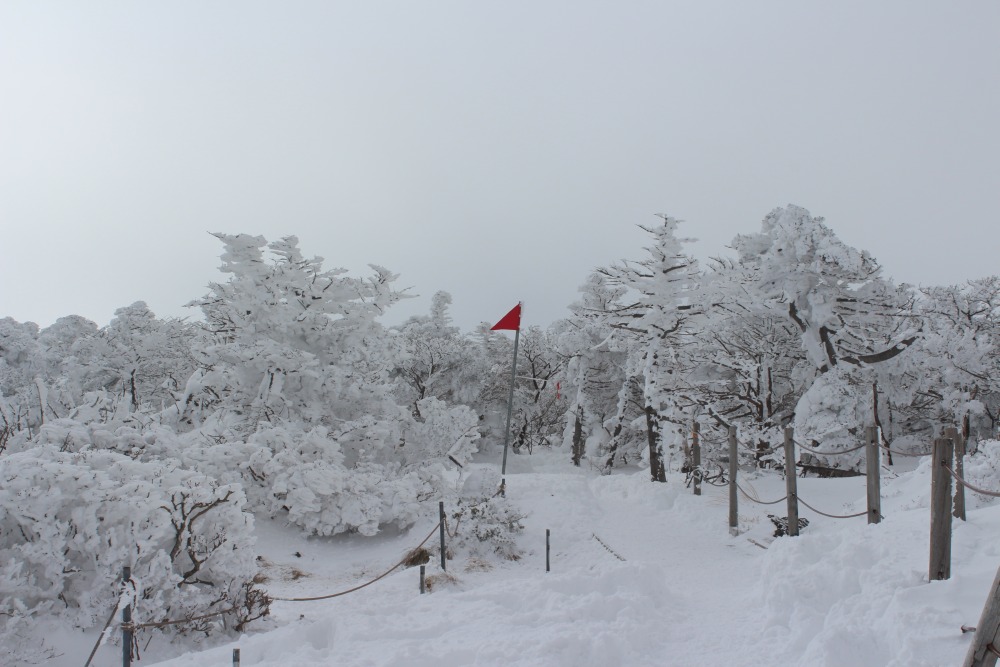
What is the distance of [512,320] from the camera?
16.1 m

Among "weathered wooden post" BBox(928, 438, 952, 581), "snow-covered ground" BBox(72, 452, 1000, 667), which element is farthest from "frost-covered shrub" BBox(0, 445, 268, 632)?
"weathered wooden post" BBox(928, 438, 952, 581)

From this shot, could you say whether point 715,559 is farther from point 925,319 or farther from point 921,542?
point 925,319

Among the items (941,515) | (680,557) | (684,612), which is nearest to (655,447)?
(680,557)

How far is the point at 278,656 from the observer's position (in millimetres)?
5762

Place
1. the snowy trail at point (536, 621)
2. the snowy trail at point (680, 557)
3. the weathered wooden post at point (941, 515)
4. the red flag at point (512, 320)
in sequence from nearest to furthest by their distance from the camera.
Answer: the weathered wooden post at point (941, 515)
the snowy trail at point (536, 621)
the snowy trail at point (680, 557)
the red flag at point (512, 320)

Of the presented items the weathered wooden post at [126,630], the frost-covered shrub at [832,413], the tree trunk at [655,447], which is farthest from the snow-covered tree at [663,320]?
the weathered wooden post at [126,630]

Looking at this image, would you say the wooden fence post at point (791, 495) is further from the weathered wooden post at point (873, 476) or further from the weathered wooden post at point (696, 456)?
the weathered wooden post at point (696, 456)

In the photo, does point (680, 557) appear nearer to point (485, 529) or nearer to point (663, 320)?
point (485, 529)

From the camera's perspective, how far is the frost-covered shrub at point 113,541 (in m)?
6.61

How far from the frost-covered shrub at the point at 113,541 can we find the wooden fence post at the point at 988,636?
6.82 meters

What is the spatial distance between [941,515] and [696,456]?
12.2m

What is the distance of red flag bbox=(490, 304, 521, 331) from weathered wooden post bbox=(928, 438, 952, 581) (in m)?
10.8

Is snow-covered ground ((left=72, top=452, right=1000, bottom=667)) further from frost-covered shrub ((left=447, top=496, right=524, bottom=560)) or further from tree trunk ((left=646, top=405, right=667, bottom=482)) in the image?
tree trunk ((left=646, top=405, right=667, bottom=482))

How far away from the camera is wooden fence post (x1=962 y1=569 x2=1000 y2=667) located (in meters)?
3.44
